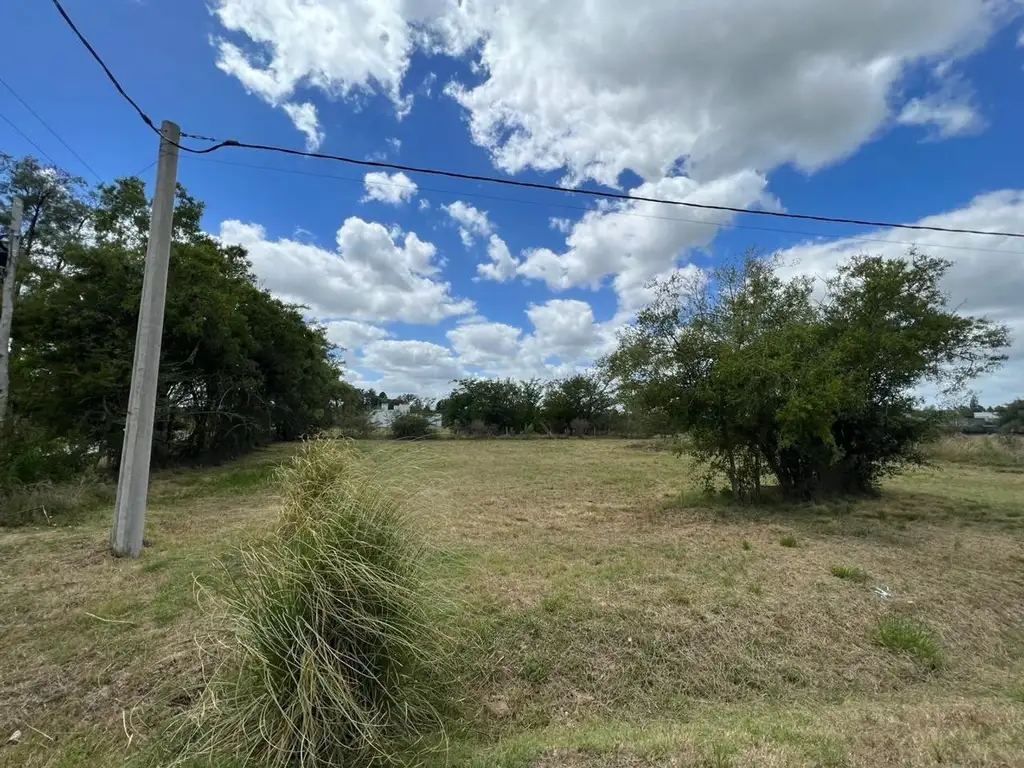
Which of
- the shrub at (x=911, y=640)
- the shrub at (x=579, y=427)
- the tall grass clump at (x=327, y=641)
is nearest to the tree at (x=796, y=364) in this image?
the shrub at (x=911, y=640)

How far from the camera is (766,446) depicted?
833 centimetres

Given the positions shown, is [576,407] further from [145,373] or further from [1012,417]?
[145,373]

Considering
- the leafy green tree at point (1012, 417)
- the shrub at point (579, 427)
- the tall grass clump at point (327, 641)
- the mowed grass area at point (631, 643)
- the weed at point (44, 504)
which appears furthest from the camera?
the shrub at point (579, 427)

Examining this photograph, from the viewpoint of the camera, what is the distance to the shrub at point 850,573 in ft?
15.7

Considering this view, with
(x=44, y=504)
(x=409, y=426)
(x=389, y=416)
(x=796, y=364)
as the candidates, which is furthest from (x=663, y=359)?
(x=389, y=416)

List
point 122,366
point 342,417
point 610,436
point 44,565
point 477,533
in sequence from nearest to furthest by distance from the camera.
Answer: point 44,565 → point 477,533 → point 122,366 → point 342,417 → point 610,436

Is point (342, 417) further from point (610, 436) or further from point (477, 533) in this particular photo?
point (477, 533)

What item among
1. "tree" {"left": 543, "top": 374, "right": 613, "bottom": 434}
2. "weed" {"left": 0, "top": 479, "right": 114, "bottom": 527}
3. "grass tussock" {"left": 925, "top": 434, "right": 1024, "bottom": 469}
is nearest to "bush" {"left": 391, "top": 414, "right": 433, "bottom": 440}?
"tree" {"left": 543, "top": 374, "right": 613, "bottom": 434}

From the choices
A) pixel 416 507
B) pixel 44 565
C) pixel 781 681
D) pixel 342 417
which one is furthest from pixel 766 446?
pixel 342 417

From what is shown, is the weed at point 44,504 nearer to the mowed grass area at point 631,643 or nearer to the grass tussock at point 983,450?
the mowed grass area at point 631,643

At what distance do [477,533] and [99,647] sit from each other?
12.8 feet

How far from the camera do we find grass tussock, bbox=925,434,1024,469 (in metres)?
16.4

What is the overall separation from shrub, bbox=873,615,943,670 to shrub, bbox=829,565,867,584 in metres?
0.86

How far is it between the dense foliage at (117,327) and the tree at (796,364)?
8.94 m
